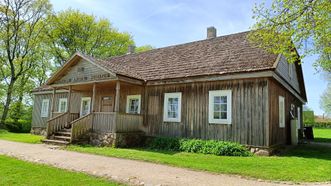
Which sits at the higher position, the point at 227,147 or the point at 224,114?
the point at 224,114

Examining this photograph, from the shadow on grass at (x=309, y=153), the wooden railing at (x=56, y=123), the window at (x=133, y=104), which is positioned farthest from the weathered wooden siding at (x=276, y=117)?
the wooden railing at (x=56, y=123)

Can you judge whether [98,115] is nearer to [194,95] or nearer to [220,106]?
[194,95]

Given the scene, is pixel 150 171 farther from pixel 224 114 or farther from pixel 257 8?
pixel 257 8

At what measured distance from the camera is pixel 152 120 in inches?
557

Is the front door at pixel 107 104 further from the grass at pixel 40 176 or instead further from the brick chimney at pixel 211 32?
the grass at pixel 40 176

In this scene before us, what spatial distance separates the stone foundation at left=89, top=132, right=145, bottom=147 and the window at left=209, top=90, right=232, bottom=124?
4.39 metres

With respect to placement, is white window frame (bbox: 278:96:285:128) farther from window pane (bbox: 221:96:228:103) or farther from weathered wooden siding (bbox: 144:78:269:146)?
window pane (bbox: 221:96:228:103)

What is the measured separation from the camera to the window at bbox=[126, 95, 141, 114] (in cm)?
1498

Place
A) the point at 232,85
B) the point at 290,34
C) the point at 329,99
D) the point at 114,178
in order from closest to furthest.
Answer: the point at 114,178 → the point at 290,34 → the point at 232,85 → the point at 329,99

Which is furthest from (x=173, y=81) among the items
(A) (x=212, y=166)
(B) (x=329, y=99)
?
(B) (x=329, y=99)

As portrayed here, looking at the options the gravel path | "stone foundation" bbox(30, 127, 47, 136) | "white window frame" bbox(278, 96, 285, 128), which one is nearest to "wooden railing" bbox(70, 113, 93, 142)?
the gravel path

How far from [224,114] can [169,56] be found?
6.47 meters

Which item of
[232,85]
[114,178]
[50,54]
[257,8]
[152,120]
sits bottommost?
[114,178]

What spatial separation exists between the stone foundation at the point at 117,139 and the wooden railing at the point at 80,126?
47 cm
